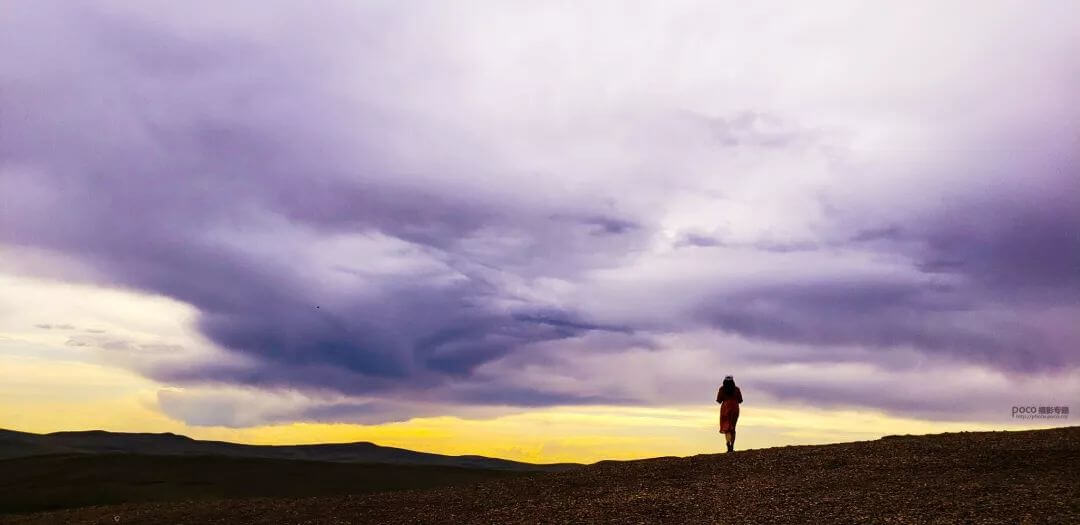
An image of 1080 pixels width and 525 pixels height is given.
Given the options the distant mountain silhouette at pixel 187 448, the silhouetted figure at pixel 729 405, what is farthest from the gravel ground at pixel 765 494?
the distant mountain silhouette at pixel 187 448

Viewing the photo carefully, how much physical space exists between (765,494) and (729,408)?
7.06m

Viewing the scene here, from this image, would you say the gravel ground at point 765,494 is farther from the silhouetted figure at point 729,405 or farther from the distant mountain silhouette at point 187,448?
the distant mountain silhouette at point 187,448

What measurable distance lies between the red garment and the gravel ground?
4.84 feet

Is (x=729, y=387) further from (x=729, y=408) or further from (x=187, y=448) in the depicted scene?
(x=187, y=448)

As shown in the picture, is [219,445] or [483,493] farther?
[219,445]

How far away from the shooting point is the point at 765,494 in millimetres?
20344

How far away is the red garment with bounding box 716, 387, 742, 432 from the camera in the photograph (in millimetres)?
27281

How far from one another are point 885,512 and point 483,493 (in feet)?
39.4

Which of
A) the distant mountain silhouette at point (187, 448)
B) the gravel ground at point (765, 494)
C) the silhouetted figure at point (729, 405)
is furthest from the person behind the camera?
the distant mountain silhouette at point (187, 448)

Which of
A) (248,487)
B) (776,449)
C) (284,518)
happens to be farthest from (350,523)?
(776,449)

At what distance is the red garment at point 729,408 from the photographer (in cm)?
2728

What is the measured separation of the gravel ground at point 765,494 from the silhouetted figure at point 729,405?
146 cm

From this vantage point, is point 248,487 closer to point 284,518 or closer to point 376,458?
point 284,518

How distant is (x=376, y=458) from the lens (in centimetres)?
7069
